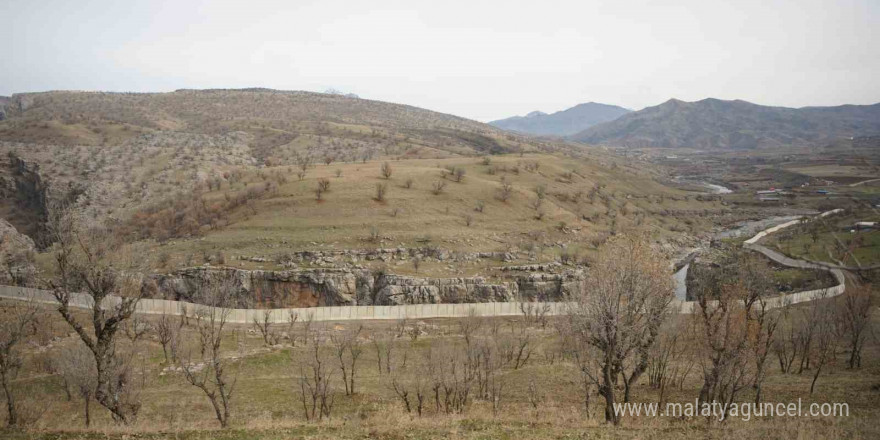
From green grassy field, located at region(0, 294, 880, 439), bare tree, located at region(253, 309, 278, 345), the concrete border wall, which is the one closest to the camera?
green grassy field, located at region(0, 294, 880, 439)

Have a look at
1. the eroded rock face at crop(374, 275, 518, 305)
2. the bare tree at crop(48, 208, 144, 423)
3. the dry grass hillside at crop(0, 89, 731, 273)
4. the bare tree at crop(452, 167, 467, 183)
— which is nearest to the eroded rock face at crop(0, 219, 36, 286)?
the dry grass hillside at crop(0, 89, 731, 273)

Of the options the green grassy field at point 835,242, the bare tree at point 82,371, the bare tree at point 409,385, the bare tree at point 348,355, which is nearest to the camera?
the bare tree at point 82,371

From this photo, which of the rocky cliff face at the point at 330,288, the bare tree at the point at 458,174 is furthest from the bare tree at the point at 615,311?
the bare tree at the point at 458,174

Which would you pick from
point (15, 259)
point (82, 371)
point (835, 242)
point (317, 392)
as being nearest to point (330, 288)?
point (317, 392)

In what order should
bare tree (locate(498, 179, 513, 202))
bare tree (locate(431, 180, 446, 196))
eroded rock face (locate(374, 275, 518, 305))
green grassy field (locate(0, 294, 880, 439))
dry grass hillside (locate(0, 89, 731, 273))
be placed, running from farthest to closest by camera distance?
bare tree (locate(498, 179, 513, 202))
bare tree (locate(431, 180, 446, 196))
dry grass hillside (locate(0, 89, 731, 273))
eroded rock face (locate(374, 275, 518, 305))
green grassy field (locate(0, 294, 880, 439))

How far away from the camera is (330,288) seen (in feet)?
160

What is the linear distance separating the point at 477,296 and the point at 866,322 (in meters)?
28.0

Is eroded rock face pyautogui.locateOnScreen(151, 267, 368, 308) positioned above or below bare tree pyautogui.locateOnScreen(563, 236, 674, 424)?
below

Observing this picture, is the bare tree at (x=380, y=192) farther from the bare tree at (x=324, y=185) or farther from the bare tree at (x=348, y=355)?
the bare tree at (x=348, y=355)

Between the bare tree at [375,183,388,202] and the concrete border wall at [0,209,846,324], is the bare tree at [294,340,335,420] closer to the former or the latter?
the concrete border wall at [0,209,846,324]

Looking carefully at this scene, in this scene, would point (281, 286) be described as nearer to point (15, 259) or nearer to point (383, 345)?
point (383, 345)

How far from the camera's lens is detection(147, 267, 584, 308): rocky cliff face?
1892 inches

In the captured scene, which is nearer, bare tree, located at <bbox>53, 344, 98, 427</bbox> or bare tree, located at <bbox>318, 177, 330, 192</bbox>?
bare tree, located at <bbox>53, 344, 98, 427</bbox>

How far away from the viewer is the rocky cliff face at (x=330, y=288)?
48.1m
